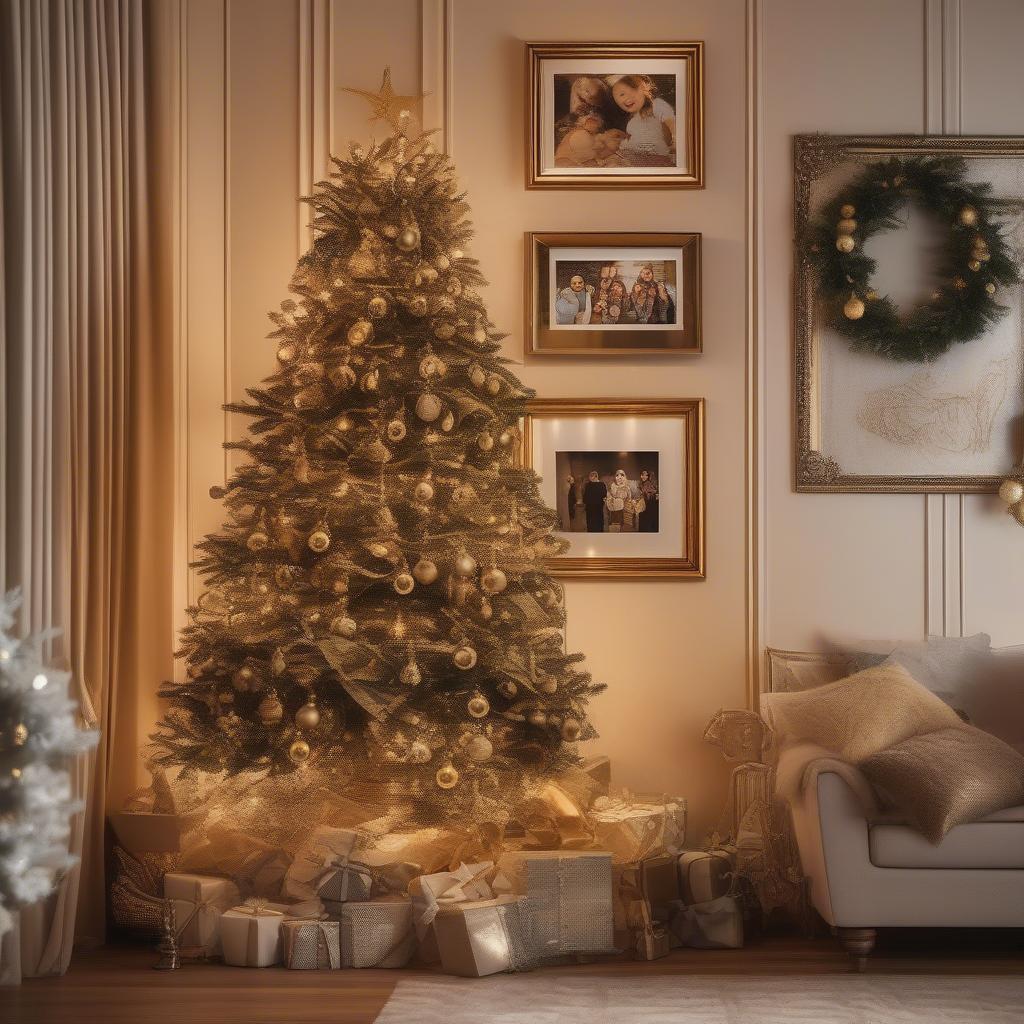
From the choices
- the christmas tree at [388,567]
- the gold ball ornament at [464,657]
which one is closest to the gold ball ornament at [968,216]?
the christmas tree at [388,567]

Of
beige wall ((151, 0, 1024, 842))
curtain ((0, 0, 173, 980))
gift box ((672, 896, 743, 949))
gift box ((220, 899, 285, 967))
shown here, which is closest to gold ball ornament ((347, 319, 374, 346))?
curtain ((0, 0, 173, 980))

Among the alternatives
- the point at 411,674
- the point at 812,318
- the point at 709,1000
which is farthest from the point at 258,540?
the point at 812,318

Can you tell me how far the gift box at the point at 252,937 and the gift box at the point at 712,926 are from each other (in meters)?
1.16

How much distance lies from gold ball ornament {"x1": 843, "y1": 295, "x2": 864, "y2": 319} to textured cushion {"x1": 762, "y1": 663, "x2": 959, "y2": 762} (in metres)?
1.21

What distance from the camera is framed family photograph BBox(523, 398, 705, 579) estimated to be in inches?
165

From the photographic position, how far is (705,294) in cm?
425

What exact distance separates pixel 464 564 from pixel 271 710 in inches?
26.1

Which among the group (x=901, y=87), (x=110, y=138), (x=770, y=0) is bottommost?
(x=110, y=138)

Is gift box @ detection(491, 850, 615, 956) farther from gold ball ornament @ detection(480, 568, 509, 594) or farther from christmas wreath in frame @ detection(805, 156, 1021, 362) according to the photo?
christmas wreath in frame @ detection(805, 156, 1021, 362)

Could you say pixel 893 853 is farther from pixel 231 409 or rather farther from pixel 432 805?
pixel 231 409

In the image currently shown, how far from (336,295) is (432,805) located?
1499 millimetres

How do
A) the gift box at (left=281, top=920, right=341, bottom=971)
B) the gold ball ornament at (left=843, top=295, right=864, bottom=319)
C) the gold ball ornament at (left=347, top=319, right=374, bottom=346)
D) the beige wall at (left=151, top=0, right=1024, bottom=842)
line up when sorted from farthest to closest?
the beige wall at (left=151, top=0, right=1024, bottom=842), the gold ball ornament at (left=843, top=295, right=864, bottom=319), the gold ball ornament at (left=347, top=319, right=374, bottom=346), the gift box at (left=281, top=920, right=341, bottom=971)

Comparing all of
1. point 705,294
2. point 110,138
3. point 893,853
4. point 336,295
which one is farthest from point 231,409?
point 893,853

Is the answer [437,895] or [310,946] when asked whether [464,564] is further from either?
[310,946]
